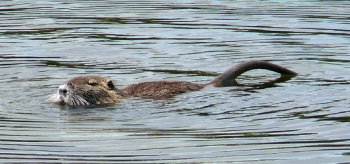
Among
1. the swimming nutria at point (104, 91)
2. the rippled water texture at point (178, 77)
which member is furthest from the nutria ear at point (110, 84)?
the rippled water texture at point (178, 77)

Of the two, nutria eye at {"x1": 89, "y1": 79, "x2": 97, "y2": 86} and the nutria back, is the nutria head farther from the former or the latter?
the nutria back

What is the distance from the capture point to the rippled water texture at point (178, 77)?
8.62 m

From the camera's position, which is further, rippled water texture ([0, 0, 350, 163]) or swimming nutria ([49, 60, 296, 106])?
swimming nutria ([49, 60, 296, 106])

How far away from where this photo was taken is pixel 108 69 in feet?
41.9

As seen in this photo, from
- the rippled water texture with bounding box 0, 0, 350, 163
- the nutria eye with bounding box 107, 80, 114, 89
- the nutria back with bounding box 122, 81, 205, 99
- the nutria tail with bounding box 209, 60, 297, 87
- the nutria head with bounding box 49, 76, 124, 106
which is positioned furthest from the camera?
the nutria tail with bounding box 209, 60, 297, 87

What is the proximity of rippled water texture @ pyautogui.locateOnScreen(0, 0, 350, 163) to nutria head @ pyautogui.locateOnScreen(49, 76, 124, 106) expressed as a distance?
148 millimetres

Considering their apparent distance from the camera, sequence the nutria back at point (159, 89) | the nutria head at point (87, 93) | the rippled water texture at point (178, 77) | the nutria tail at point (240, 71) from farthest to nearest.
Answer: the nutria tail at point (240, 71), the nutria back at point (159, 89), the nutria head at point (87, 93), the rippled water texture at point (178, 77)

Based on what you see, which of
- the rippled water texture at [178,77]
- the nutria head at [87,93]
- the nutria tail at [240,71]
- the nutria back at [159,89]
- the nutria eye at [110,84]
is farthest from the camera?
the nutria tail at [240,71]

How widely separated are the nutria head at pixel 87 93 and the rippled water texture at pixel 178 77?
0.49ft

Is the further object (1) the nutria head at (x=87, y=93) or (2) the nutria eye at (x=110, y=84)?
(2) the nutria eye at (x=110, y=84)

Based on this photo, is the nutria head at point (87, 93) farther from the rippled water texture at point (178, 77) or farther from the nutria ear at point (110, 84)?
the rippled water texture at point (178, 77)

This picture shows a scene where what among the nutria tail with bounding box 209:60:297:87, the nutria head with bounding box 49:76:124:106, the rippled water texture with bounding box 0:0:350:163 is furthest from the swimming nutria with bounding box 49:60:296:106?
the nutria tail with bounding box 209:60:297:87

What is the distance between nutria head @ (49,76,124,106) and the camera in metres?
10.9

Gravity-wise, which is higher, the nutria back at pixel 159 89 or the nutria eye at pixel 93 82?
the nutria eye at pixel 93 82
